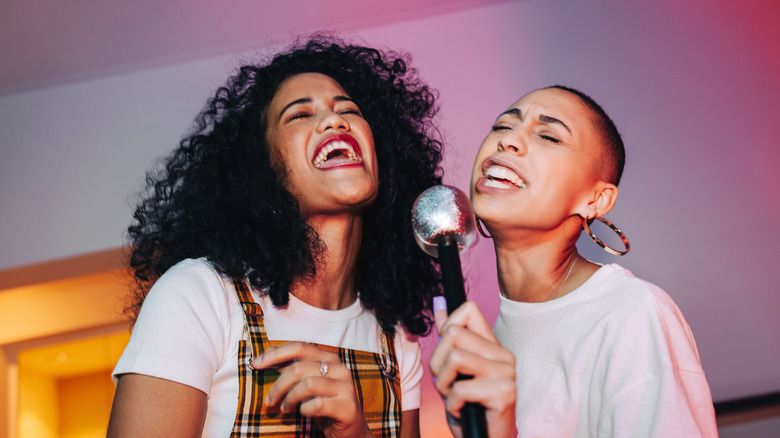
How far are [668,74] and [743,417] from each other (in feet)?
5.39

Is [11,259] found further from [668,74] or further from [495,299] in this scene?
[668,74]

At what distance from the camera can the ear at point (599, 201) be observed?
1.81 meters

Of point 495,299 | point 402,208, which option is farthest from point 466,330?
point 495,299

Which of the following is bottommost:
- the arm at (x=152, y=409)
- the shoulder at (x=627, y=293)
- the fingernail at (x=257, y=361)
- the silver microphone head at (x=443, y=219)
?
the arm at (x=152, y=409)

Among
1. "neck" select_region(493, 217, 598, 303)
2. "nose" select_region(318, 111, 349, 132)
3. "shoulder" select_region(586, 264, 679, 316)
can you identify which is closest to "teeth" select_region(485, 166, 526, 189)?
"neck" select_region(493, 217, 598, 303)

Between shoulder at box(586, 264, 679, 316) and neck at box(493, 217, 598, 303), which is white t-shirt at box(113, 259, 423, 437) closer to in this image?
neck at box(493, 217, 598, 303)

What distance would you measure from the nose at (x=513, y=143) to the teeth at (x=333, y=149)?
1.29 ft

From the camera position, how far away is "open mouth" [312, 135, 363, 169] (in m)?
1.88

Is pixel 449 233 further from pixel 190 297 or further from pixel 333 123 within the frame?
pixel 333 123

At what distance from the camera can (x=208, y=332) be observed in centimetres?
152

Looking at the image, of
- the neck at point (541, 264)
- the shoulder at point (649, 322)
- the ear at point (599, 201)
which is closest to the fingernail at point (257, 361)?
the neck at point (541, 264)

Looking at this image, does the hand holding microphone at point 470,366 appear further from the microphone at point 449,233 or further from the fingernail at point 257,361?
the fingernail at point 257,361

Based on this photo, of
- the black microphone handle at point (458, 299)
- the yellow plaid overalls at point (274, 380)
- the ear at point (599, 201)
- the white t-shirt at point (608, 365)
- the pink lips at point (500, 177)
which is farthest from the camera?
the ear at point (599, 201)

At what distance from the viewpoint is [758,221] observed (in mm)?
3301
